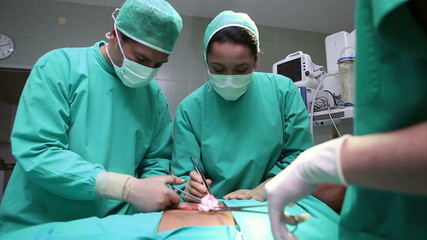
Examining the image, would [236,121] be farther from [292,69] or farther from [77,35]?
[77,35]

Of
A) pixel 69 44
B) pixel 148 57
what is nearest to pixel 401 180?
pixel 148 57

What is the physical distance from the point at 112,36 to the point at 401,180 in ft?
4.01

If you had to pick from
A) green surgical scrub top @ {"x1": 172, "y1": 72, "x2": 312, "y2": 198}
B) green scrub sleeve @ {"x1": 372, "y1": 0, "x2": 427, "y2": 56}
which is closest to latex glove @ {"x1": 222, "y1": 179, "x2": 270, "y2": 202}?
green surgical scrub top @ {"x1": 172, "y1": 72, "x2": 312, "y2": 198}

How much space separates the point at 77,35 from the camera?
2.92 m

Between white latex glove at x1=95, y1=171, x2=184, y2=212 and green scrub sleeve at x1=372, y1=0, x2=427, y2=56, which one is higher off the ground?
green scrub sleeve at x1=372, y1=0, x2=427, y2=56

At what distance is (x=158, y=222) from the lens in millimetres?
773

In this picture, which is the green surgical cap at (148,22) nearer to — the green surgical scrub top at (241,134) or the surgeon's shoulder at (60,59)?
the surgeon's shoulder at (60,59)

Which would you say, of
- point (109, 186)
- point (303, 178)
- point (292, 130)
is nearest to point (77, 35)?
point (109, 186)

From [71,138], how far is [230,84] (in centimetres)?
73

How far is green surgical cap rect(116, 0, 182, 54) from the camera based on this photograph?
43.0 inches

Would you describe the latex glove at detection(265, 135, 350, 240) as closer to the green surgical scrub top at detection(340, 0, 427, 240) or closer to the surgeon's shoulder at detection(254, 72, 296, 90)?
the green surgical scrub top at detection(340, 0, 427, 240)

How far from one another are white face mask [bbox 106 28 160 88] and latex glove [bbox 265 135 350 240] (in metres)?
0.83

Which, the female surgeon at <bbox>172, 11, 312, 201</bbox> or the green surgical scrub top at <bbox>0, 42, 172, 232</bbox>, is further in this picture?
the female surgeon at <bbox>172, 11, 312, 201</bbox>

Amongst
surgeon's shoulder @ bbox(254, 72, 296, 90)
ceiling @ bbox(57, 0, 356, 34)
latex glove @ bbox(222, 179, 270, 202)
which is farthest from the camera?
ceiling @ bbox(57, 0, 356, 34)
